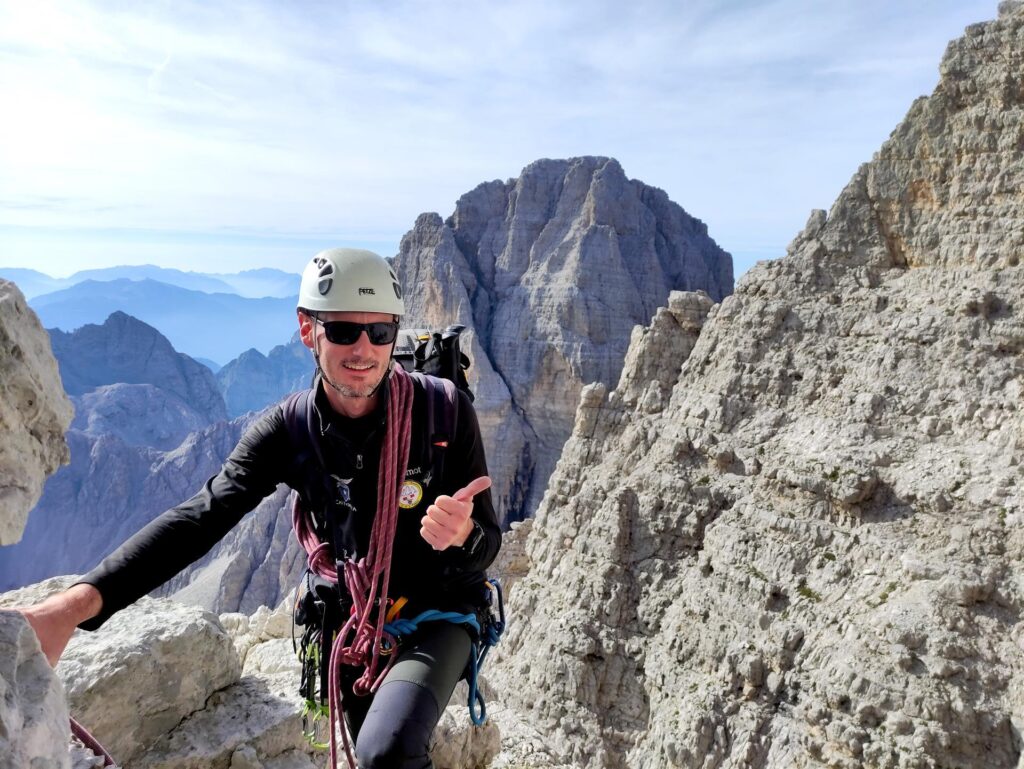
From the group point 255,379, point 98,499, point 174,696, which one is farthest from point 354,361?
point 255,379

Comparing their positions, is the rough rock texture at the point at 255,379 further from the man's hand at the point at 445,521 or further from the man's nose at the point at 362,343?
the man's hand at the point at 445,521

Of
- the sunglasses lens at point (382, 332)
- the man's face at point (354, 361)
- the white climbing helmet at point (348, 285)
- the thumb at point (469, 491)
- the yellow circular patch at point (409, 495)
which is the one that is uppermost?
the white climbing helmet at point (348, 285)

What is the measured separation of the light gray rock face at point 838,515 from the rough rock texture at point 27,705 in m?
8.19

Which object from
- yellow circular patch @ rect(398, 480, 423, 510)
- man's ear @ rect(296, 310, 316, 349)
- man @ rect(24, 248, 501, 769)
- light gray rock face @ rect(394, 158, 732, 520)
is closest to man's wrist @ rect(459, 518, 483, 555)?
man @ rect(24, 248, 501, 769)

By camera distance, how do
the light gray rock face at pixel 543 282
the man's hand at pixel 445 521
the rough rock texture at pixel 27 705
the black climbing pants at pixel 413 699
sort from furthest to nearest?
the light gray rock face at pixel 543 282, the man's hand at pixel 445 521, the black climbing pants at pixel 413 699, the rough rock texture at pixel 27 705

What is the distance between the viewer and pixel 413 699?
143 inches

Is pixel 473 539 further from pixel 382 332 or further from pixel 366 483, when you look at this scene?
pixel 382 332

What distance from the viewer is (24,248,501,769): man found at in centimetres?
393

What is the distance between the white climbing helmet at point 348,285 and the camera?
4.05 metres

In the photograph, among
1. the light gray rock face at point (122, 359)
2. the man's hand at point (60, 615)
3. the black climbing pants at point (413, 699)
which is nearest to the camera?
the man's hand at point (60, 615)

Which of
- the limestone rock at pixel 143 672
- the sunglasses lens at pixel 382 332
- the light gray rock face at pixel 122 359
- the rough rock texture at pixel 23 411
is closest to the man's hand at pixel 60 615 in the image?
the rough rock texture at pixel 23 411

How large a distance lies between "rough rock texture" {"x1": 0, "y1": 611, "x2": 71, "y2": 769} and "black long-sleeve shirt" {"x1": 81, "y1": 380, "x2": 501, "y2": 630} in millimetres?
1008

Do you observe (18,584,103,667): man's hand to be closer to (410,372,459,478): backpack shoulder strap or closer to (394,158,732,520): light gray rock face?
(410,372,459,478): backpack shoulder strap

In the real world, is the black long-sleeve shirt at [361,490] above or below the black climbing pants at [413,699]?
above
